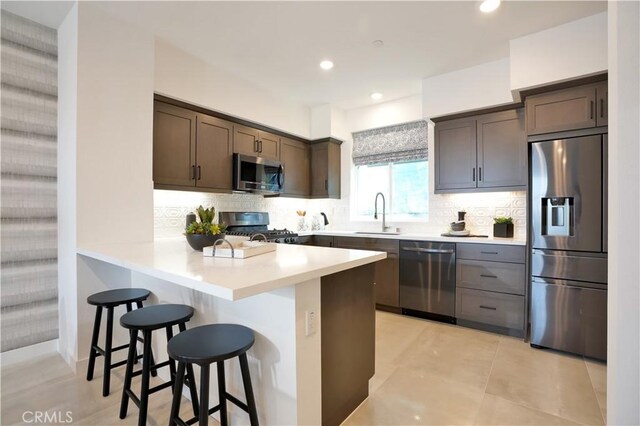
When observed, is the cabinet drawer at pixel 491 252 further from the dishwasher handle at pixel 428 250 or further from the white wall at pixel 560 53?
the white wall at pixel 560 53

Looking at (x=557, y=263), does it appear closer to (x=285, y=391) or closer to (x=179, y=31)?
(x=285, y=391)

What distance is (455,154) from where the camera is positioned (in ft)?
11.4

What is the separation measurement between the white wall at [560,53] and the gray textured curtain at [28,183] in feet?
13.0

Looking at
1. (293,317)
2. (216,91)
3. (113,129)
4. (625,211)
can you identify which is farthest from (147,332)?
(216,91)

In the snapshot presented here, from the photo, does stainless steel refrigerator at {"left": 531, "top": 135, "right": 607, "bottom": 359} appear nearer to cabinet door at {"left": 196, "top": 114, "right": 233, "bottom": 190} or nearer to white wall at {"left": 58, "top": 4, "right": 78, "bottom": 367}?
cabinet door at {"left": 196, "top": 114, "right": 233, "bottom": 190}

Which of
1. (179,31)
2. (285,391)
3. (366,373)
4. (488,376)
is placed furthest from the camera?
(179,31)

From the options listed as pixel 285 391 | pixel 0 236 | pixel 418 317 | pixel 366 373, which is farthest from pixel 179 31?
pixel 418 317

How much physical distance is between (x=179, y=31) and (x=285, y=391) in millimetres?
2887

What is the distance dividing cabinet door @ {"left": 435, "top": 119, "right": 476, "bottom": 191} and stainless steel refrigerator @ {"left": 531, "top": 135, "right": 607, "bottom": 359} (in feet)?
2.39

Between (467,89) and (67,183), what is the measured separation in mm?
3788

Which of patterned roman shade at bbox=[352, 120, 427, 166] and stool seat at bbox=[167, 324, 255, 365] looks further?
patterned roman shade at bbox=[352, 120, 427, 166]

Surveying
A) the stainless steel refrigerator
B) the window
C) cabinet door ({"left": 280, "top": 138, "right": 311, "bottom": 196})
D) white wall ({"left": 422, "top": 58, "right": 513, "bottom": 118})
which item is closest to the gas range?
cabinet door ({"left": 280, "top": 138, "right": 311, "bottom": 196})

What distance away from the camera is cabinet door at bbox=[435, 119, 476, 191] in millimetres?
3377

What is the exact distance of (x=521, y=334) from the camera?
2.83 m
